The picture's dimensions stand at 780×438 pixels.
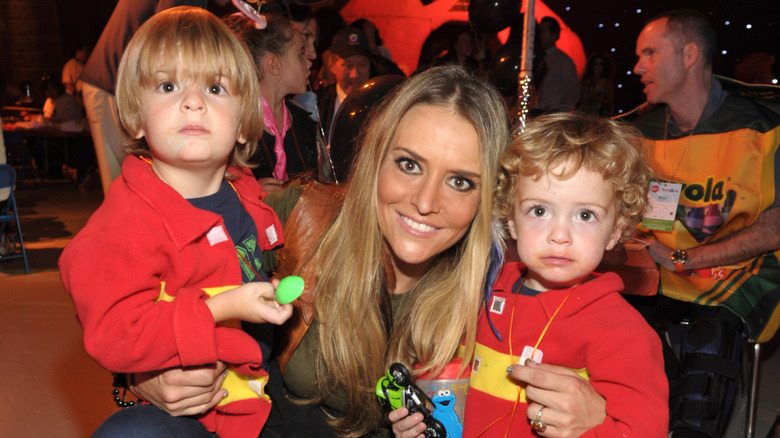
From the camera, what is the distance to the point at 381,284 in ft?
6.18

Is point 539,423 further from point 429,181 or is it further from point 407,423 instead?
point 429,181

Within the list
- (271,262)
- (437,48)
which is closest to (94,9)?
(437,48)

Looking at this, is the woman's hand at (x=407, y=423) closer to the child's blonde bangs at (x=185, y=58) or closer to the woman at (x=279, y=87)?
the child's blonde bangs at (x=185, y=58)

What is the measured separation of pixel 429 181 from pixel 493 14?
9.17ft

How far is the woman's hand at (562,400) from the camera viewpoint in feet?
4.72

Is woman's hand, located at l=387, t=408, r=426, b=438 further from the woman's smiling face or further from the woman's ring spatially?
the woman's smiling face

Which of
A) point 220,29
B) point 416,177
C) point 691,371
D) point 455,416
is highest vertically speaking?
point 220,29

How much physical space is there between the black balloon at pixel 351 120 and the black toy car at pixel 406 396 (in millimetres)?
955

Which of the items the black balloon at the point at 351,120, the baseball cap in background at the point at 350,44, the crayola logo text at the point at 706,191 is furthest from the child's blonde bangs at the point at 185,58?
the baseball cap in background at the point at 350,44

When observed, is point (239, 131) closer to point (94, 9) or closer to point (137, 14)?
point (137, 14)

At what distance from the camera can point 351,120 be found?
2.46 metres

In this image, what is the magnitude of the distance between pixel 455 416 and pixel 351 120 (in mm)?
1260

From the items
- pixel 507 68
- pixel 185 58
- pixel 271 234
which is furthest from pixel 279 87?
pixel 185 58

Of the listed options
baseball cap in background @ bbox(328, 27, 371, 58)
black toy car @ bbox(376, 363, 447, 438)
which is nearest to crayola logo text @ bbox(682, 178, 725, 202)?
black toy car @ bbox(376, 363, 447, 438)
